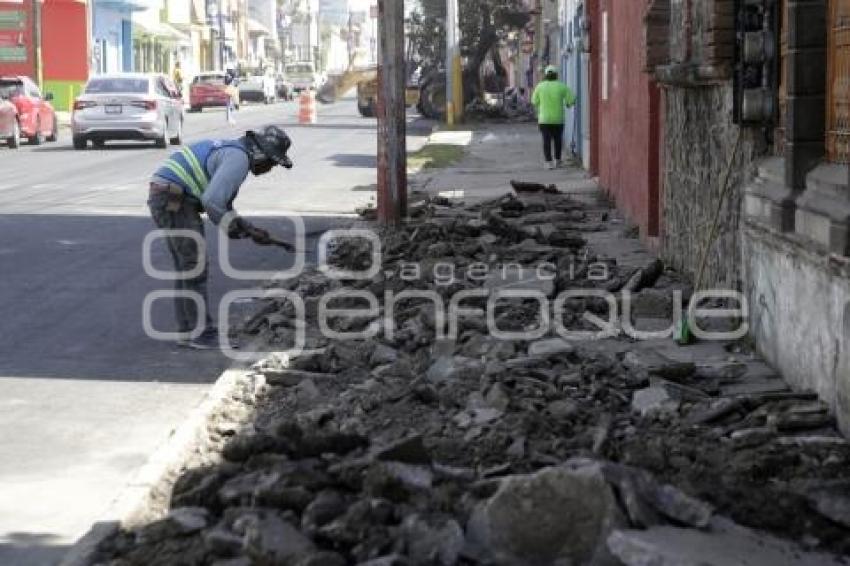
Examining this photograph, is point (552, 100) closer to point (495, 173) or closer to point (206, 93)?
point (495, 173)

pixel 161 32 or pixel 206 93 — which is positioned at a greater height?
pixel 161 32

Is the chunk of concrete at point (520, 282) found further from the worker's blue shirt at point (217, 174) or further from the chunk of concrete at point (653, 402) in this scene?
the chunk of concrete at point (653, 402)

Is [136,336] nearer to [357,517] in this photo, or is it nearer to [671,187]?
[671,187]

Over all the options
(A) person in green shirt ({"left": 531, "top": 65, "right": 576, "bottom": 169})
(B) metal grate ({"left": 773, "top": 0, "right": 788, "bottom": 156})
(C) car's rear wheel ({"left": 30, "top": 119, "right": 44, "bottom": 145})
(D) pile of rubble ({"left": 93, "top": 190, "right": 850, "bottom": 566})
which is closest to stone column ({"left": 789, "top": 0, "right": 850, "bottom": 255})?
(B) metal grate ({"left": 773, "top": 0, "right": 788, "bottom": 156})

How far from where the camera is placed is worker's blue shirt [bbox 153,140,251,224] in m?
9.84

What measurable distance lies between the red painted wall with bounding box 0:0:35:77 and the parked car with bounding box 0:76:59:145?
701 inches

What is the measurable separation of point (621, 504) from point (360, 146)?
30.6 meters

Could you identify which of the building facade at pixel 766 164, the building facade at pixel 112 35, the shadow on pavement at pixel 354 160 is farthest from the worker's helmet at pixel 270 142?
the building facade at pixel 112 35

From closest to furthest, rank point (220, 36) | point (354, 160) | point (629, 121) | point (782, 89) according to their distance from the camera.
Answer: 1. point (782, 89)
2. point (629, 121)
3. point (354, 160)
4. point (220, 36)

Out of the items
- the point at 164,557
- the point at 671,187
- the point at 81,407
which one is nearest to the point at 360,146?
the point at 671,187

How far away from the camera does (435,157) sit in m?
31.5

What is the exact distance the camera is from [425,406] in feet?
25.8

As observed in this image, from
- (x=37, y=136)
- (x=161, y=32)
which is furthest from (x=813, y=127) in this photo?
(x=161, y=32)

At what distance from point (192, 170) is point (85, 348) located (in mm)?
1325
